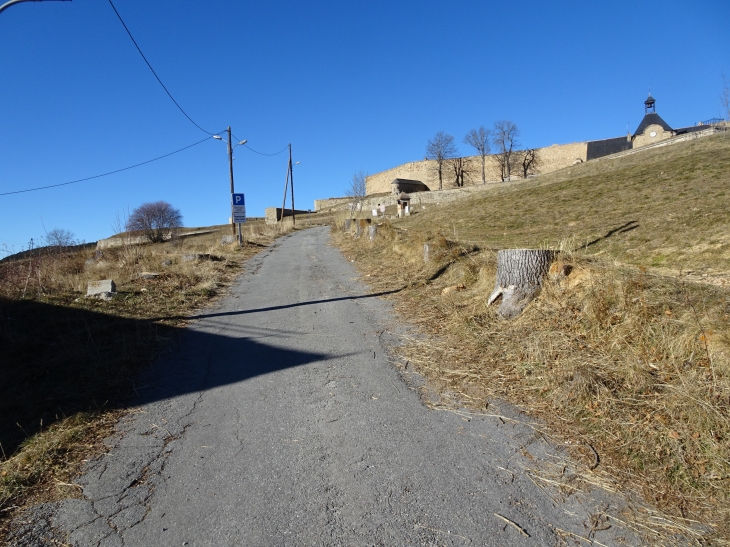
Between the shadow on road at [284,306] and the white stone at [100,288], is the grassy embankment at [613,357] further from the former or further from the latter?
the white stone at [100,288]

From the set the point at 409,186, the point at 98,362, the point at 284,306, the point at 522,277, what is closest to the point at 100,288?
the point at 284,306

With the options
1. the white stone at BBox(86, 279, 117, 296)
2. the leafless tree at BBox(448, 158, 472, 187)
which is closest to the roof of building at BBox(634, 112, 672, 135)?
the leafless tree at BBox(448, 158, 472, 187)

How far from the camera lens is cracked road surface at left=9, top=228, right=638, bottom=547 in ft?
8.07

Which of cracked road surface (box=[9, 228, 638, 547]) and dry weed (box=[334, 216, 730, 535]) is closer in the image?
cracked road surface (box=[9, 228, 638, 547])

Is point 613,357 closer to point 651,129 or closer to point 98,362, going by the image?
point 98,362

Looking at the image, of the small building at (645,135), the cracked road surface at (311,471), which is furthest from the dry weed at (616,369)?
the small building at (645,135)

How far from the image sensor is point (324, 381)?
4559 millimetres

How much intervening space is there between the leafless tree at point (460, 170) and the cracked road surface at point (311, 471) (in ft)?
259

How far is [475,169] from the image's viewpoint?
7912cm

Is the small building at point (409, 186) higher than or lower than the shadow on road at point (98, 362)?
higher

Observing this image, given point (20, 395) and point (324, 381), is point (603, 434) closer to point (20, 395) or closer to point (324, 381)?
point (324, 381)

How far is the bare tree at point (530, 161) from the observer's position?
71438mm

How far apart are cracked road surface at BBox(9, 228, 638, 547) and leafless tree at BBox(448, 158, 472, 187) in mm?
78833

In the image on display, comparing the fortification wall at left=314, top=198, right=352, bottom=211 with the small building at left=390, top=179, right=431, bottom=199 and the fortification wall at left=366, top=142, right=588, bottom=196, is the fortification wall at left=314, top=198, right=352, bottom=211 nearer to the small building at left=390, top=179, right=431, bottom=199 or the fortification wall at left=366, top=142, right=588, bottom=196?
the fortification wall at left=366, top=142, right=588, bottom=196
